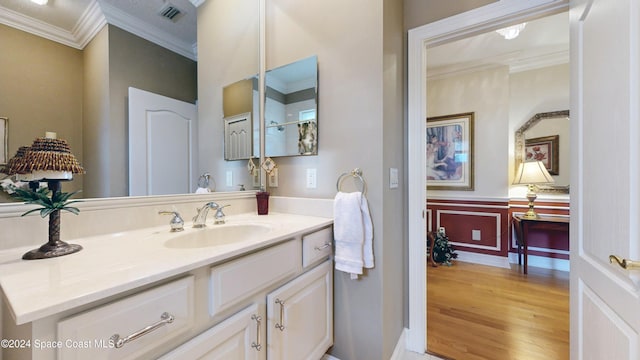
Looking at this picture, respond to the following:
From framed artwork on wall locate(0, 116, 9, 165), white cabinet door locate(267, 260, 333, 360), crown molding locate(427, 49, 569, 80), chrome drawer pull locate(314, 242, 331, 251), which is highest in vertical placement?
crown molding locate(427, 49, 569, 80)

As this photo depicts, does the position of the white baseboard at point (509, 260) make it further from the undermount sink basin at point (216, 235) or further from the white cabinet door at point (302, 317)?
the undermount sink basin at point (216, 235)

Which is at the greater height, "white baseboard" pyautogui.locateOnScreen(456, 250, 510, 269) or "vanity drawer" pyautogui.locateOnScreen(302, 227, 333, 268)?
"vanity drawer" pyautogui.locateOnScreen(302, 227, 333, 268)

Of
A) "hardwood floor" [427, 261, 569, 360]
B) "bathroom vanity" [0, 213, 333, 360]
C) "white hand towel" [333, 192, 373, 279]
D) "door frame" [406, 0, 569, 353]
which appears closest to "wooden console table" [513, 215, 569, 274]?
"hardwood floor" [427, 261, 569, 360]

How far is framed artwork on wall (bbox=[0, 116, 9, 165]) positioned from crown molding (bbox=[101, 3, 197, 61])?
55 centimetres

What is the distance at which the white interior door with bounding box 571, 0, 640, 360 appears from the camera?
64 cm

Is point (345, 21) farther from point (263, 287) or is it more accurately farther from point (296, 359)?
point (296, 359)

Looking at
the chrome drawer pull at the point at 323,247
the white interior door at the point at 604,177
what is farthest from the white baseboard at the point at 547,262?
the chrome drawer pull at the point at 323,247

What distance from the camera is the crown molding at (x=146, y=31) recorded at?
3.46 ft

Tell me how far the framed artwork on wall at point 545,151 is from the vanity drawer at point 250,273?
10.9 feet

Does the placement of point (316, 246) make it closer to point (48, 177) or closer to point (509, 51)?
point (48, 177)

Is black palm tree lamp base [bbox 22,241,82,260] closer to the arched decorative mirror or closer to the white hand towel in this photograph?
the white hand towel

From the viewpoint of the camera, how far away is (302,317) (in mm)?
1152

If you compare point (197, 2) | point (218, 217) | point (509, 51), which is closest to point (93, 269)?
point (218, 217)

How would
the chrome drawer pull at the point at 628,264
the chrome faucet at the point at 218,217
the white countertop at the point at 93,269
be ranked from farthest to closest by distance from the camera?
the chrome faucet at the point at 218,217, the chrome drawer pull at the point at 628,264, the white countertop at the point at 93,269
